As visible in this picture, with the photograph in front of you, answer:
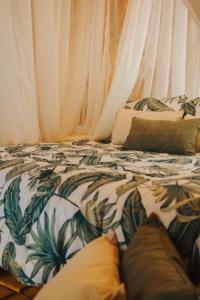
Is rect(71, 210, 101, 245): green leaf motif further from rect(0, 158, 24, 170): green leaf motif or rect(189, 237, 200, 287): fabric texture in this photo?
rect(0, 158, 24, 170): green leaf motif

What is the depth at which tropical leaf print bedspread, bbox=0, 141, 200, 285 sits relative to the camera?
1.15 metres

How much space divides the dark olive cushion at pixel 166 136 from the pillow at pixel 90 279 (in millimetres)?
1284

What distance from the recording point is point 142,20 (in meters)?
2.79

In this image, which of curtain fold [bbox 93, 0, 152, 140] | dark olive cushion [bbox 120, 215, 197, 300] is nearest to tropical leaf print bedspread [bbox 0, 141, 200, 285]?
dark olive cushion [bbox 120, 215, 197, 300]

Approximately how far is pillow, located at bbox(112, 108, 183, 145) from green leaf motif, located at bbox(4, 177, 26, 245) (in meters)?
1.21

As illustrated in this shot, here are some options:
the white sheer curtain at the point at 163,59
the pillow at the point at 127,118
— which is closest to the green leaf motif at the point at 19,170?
the pillow at the point at 127,118

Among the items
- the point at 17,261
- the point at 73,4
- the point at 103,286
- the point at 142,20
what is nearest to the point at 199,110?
the point at 142,20

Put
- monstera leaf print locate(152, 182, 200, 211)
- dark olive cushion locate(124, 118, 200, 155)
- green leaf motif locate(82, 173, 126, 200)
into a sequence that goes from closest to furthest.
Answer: monstera leaf print locate(152, 182, 200, 211) → green leaf motif locate(82, 173, 126, 200) → dark olive cushion locate(124, 118, 200, 155)

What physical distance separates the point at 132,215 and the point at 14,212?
0.61m

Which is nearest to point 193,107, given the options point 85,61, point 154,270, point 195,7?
point 195,7

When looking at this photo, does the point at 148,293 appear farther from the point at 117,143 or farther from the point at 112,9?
the point at 112,9

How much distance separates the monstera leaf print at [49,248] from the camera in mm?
1327

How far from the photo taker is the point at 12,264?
1490mm

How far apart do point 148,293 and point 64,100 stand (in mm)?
2429
